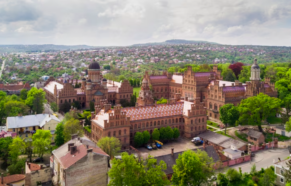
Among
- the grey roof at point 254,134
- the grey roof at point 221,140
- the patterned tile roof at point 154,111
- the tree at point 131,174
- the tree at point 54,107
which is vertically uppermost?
the patterned tile roof at point 154,111

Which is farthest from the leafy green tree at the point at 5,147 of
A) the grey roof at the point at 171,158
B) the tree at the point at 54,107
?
the tree at the point at 54,107

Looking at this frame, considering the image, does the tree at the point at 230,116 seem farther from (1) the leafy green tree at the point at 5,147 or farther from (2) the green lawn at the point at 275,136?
(1) the leafy green tree at the point at 5,147

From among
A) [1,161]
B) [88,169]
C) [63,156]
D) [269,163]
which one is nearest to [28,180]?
[63,156]

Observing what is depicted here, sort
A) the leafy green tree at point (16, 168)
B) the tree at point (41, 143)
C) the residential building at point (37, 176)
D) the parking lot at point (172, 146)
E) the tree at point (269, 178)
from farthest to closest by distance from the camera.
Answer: the parking lot at point (172, 146), the tree at point (41, 143), the leafy green tree at point (16, 168), the residential building at point (37, 176), the tree at point (269, 178)

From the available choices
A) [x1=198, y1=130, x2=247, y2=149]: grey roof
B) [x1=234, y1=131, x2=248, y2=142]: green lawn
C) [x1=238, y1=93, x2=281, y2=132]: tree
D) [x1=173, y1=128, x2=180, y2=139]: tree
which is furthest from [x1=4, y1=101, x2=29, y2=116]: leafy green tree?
[x1=238, y1=93, x2=281, y2=132]: tree

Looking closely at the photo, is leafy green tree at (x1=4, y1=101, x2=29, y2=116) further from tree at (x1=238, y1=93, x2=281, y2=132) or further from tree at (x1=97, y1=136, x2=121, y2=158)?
tree at (x1=238, y1=93, x2=281, y2=132)

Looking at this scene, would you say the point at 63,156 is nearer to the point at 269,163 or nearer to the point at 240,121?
the point at 269,163

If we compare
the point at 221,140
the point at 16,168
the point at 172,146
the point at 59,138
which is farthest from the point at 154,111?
the point at 16,168
